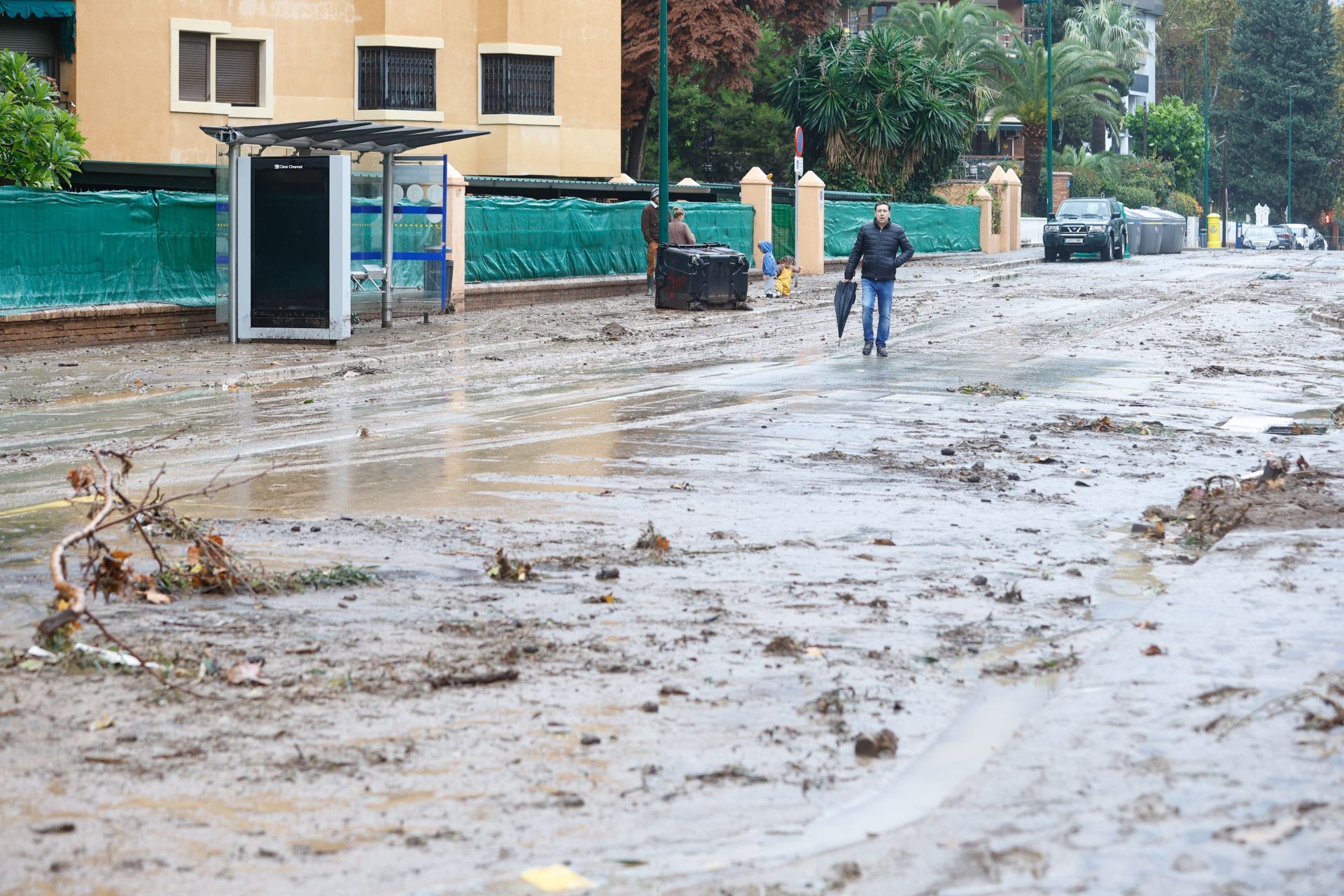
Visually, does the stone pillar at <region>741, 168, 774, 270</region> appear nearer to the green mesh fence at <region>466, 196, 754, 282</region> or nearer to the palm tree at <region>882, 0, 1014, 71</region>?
the green mesh fence at <region>466, 196, 754, 282</region>

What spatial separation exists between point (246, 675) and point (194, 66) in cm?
2725

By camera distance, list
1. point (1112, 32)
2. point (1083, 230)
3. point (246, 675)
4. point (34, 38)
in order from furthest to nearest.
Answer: point (1112, 32)
point (1083, 230)
point (34, 38)
point (246, 675)

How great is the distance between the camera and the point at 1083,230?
157 feet

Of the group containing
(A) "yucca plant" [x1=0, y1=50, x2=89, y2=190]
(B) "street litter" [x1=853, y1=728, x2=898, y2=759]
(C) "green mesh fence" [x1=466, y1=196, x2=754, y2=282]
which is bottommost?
(B) "street litter" [x1=853, y1=728, x2=898, y2=759]

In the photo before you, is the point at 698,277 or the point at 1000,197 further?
the point at 1000,197

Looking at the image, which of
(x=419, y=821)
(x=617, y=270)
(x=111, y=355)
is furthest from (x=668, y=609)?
(x=617, y=270)

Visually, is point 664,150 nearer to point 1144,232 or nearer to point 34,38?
point 34,38

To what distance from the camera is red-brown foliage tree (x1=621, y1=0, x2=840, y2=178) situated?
4547cm

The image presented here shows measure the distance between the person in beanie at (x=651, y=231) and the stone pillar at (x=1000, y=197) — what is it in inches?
1095

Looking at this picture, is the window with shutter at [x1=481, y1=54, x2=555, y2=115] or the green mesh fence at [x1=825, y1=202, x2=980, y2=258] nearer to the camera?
the window with shutter at [x1=481, y1=54, x2=555, y2=115]

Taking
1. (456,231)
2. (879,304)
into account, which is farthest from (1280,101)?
(879,304)

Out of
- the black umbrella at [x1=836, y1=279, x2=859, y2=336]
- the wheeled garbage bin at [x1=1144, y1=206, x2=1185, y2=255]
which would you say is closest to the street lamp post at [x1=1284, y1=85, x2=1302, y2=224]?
the wheeled garbage bin at [x1=1144, y1=206, x2=1185, y2=255]

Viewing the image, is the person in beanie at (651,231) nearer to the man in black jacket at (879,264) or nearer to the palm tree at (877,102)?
the man in black jacket at (879,264)

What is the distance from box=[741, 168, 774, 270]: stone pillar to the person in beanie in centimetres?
660
